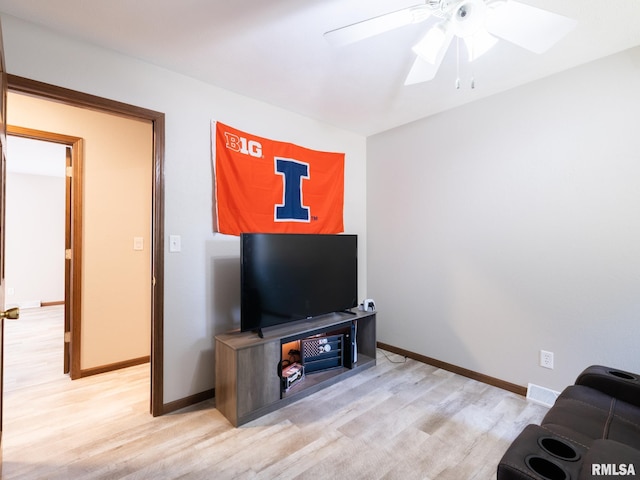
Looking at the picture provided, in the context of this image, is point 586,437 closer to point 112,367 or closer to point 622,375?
point 622,375

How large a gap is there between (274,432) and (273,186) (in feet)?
5.99

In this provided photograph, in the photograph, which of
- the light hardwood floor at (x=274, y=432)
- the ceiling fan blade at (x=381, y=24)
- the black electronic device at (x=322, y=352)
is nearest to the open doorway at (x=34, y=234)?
the light hardwood floor at (x=274, y=432)

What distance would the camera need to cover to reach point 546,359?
7.30 feet

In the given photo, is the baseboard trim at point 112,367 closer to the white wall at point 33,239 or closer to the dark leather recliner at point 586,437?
the dark leather recliner at point 586,437

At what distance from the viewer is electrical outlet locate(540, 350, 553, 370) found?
2207 millimetres

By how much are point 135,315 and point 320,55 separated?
281cm

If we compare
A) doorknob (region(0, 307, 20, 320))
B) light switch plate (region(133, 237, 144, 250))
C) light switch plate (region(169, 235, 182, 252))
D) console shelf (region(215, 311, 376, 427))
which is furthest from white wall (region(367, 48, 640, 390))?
doorknob (region(0, 307, 20, 320))

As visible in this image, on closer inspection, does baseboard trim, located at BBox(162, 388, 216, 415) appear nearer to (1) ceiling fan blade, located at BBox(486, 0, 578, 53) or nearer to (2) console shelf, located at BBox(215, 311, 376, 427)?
(2) console shelf, located at BBox(215, 311, 376, 427)

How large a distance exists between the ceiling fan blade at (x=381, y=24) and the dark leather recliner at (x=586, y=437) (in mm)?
1657

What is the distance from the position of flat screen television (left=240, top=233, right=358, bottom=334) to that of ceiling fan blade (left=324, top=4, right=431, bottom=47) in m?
1.30

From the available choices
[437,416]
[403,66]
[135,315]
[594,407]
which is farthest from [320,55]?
[135,315]

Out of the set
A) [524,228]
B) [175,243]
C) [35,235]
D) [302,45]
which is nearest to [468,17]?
[302,45]

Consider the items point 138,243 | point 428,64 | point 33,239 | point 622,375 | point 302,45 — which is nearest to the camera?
point 622,375

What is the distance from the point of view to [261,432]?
1883 mm
